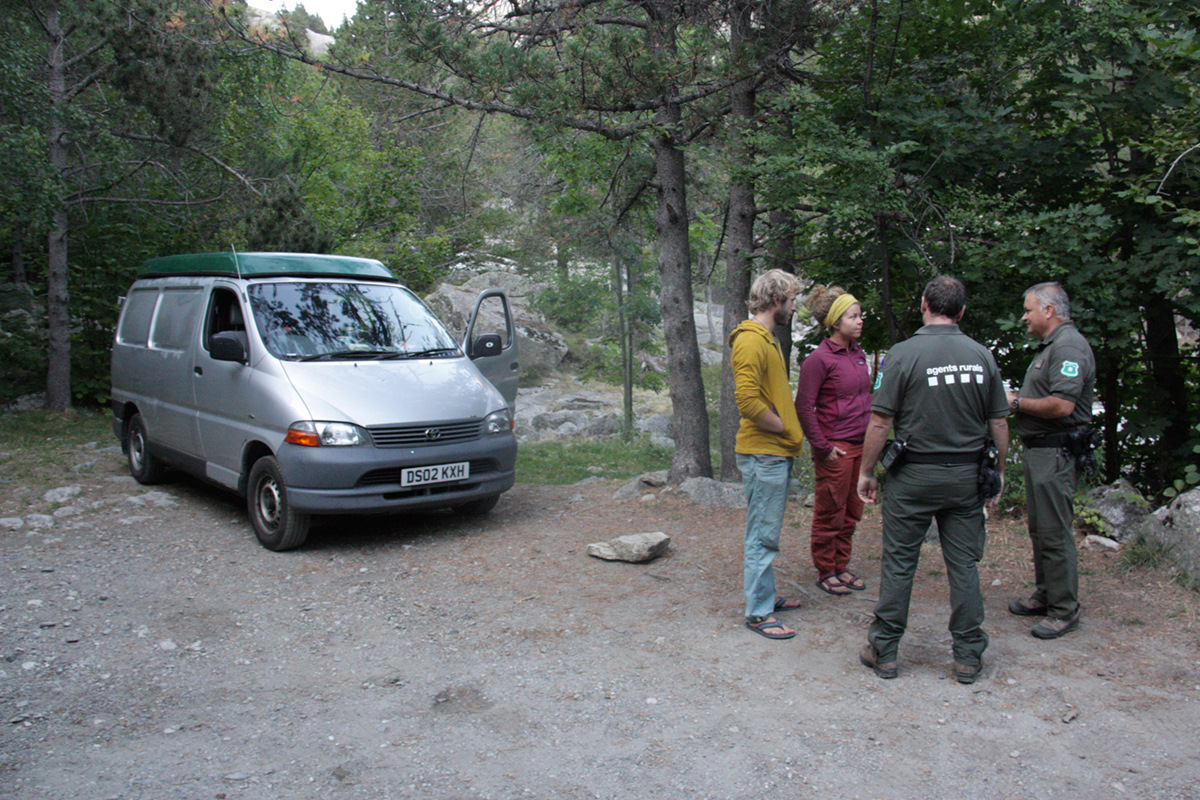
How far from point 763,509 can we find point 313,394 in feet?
11.3

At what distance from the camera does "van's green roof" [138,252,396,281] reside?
710cm

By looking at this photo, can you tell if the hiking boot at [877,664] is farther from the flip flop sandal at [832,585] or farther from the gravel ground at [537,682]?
the flip flop sandal at [832,585]

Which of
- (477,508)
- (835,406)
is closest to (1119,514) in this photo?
(835,406)

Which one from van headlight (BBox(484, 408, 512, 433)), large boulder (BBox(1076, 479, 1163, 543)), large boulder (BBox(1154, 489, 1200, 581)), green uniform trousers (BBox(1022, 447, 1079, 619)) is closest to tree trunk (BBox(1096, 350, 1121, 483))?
large boulder (BBox(1076, 479, 1163, 543))

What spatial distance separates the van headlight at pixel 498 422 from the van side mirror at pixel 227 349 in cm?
194

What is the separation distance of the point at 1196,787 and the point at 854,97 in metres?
5.74

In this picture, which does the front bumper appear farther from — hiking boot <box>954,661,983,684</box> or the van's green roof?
hiking boot <box>954,661,983,684</box>

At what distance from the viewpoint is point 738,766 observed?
3363 millimetres

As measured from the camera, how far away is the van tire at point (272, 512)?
6164 mm

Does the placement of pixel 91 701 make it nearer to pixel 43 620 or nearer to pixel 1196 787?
pixel 43 620

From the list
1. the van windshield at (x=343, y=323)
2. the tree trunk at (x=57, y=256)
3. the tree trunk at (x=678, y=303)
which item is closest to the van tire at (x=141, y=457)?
the van windshield at (x=343, y=323)

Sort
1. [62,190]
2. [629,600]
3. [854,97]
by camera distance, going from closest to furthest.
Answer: [629,600] < [854,97] < [62,190]

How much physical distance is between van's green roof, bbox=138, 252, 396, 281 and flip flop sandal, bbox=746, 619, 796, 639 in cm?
465

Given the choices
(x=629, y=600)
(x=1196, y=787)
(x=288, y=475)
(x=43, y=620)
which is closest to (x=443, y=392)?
(x=288, y=475)
